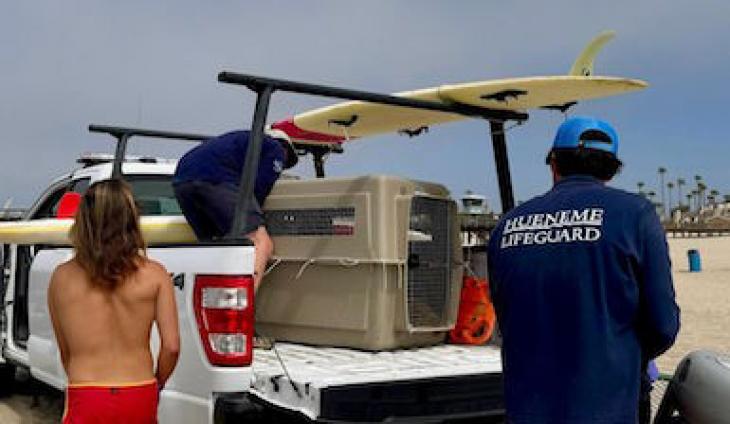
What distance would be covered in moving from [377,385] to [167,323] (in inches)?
36.3

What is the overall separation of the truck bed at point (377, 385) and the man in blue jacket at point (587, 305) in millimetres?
996

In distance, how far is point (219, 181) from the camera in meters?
4.67

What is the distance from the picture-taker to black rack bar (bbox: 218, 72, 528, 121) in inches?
163

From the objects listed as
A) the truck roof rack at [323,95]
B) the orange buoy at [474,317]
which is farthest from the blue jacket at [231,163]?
the orange buoy at [474,317]

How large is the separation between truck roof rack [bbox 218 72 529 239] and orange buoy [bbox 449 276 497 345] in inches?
30.7

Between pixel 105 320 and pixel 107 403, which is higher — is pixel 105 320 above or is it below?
above

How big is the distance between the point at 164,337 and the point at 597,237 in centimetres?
161

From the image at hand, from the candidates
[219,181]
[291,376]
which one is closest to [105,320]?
[291,376]

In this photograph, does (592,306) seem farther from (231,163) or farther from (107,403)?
(231,163)

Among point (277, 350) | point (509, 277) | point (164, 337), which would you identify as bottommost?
point (277, 350)

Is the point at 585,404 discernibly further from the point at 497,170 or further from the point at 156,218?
the point at 497,170

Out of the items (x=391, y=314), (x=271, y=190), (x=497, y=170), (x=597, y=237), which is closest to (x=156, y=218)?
(x=271, y=190)

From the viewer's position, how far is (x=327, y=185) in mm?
4520

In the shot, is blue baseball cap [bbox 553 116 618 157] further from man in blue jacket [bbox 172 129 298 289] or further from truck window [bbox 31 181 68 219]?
truck window [bbox 31 181 68 219]
